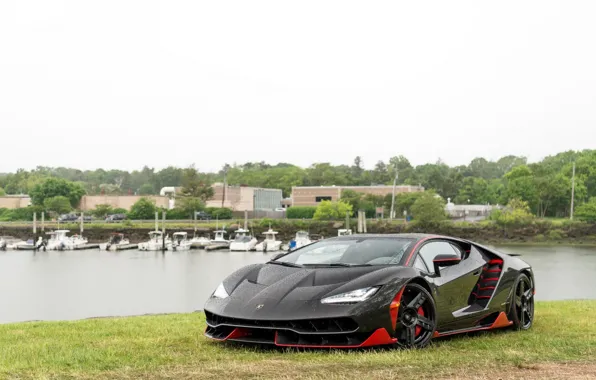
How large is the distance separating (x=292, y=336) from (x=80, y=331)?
396cm

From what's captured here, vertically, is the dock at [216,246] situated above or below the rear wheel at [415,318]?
below

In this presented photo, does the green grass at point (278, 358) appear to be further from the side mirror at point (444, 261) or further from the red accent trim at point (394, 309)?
the side mirror at point (444, 261)

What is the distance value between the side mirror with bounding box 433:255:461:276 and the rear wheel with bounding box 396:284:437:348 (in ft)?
1.98

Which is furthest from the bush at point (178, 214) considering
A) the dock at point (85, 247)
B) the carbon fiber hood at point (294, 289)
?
the carbon fiber hood at point (294, 289)

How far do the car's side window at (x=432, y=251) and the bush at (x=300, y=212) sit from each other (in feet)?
382

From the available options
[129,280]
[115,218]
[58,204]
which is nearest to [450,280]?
[129,280]

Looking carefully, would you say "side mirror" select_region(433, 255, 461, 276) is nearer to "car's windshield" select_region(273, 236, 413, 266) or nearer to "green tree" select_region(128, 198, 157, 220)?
"car's windshield" select_region(273, 236, 413, 266)

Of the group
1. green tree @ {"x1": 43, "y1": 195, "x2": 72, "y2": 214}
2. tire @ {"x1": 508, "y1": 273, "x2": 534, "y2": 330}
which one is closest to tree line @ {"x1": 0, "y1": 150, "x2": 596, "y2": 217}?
green tree @ {"x1": 43, "y1": 195, "x2": 72, "y2": 214}

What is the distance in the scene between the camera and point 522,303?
969 centimetres

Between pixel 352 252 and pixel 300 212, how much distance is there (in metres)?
118

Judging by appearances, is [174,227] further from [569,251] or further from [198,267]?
[569,251]

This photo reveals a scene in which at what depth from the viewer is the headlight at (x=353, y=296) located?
294 inches

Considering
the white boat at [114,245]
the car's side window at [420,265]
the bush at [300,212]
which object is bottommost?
the white boat at [114,245]

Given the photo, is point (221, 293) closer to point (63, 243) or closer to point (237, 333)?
point (237, 333)
